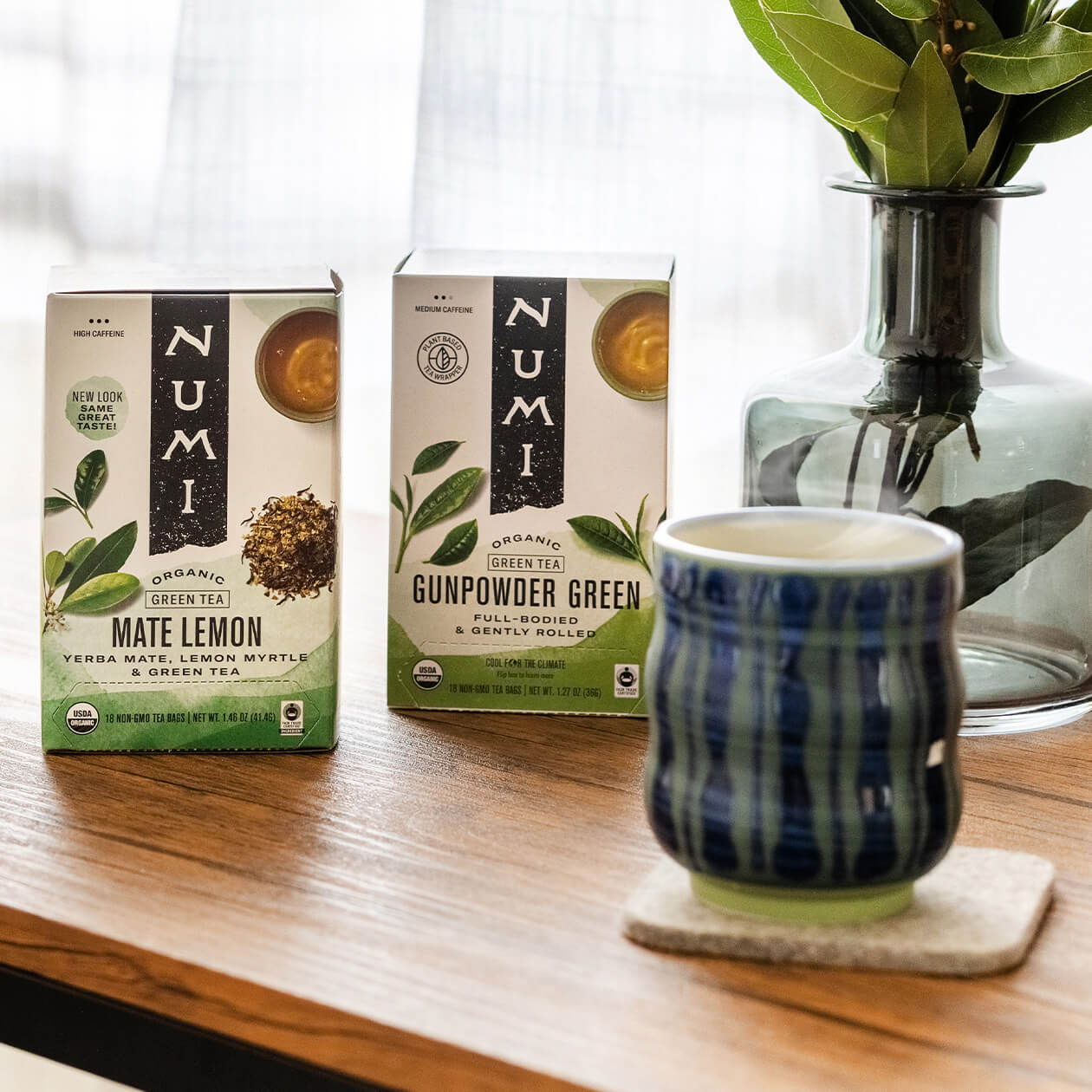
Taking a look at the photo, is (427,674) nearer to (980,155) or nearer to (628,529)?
(628,529)

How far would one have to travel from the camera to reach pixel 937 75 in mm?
702

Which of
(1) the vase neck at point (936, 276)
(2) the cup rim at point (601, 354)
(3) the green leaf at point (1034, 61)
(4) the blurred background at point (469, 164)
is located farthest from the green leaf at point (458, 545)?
(4) the blurred background at point (469, 164)

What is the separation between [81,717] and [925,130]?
1.61ft

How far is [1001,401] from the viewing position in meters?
0.75

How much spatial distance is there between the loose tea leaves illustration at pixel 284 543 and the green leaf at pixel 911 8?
0.36 m

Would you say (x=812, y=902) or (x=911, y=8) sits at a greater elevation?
(x=911, y=8)

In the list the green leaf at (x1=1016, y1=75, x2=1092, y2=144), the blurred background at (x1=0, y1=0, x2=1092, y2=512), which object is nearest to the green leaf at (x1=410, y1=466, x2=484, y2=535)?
the green leaf at (x1=1016, y1=75, x2=1092, y2=144)

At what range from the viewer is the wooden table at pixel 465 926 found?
1.55 feet

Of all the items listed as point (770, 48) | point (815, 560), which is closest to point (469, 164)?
point (770, 48)

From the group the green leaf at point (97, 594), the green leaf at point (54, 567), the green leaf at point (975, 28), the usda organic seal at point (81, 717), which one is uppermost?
the green leaf at point (975, 28)

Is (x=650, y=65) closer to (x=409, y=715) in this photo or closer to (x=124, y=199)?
(x=124, y=199)

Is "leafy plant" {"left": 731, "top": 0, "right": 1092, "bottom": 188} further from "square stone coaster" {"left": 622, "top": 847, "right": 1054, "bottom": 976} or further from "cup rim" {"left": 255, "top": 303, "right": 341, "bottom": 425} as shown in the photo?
"square stone coaster" {"left": 622, "top": 847, "right": 1054, "bottom": 976}

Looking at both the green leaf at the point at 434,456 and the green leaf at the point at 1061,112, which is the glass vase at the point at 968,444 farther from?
the green leaf at the point at 434,456

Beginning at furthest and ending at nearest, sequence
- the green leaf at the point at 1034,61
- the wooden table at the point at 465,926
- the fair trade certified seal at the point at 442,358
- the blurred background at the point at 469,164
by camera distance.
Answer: the blurred background at the point at 469,164, the fair trade certified seal at the point at 442,358, the green leaf at the point at 1034,61, the wooden table at the point at 465,926
